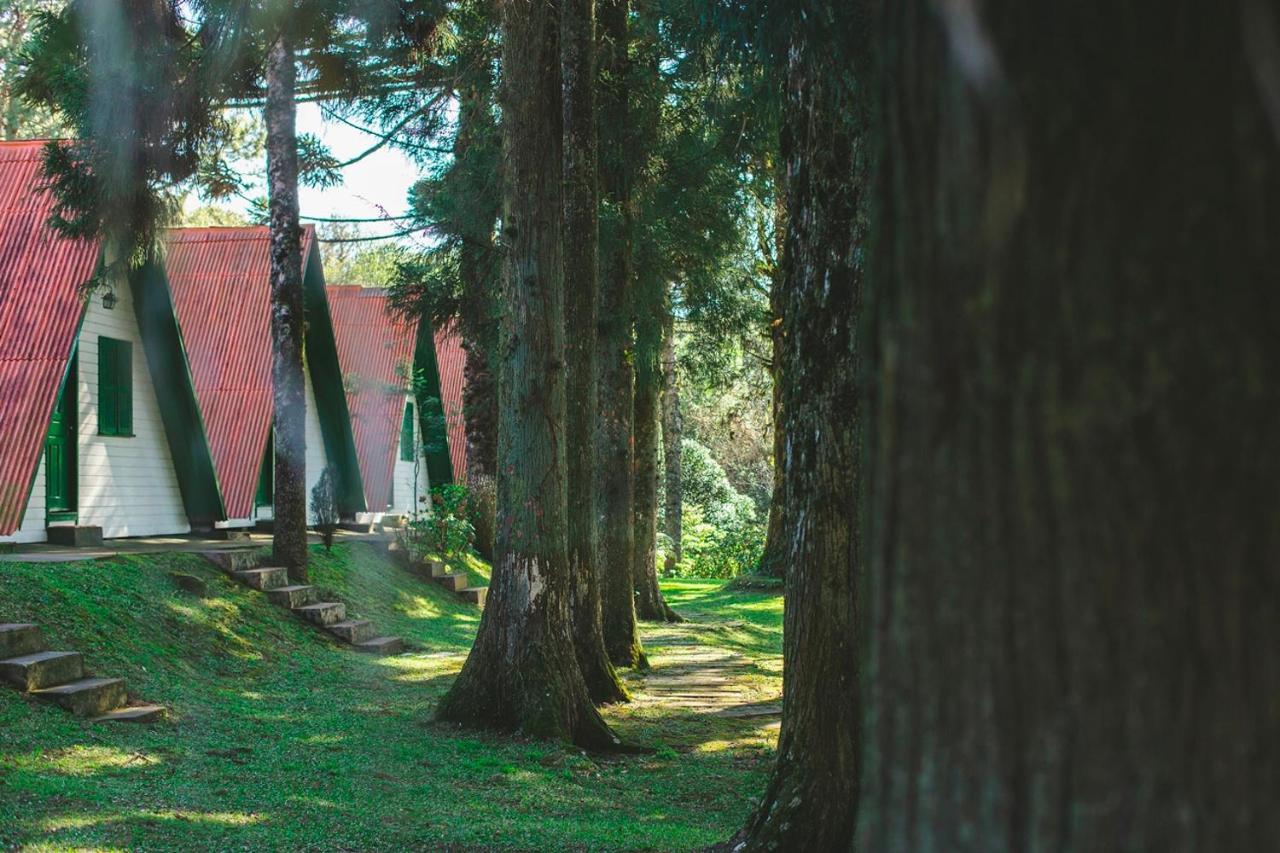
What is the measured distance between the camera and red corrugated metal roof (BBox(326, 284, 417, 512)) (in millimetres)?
28562

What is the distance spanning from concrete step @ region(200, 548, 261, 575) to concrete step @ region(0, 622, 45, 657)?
18.3 feet

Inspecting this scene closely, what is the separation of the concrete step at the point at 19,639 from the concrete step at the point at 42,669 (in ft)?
0.27

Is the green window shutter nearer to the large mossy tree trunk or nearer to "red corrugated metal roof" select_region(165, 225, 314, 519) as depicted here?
"red corrugated metal roof" select_region(165, 225, 314, 519)

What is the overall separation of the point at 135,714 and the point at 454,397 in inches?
1074

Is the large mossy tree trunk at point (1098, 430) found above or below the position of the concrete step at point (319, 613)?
above

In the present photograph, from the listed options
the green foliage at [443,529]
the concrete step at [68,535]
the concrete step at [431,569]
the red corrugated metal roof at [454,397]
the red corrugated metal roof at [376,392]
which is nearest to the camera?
the concrete step at [68,535]

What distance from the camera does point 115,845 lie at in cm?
616

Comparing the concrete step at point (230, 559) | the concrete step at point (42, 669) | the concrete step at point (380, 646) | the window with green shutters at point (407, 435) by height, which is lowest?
the concrete step at point (380, 646)

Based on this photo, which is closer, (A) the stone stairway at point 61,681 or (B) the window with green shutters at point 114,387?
(A) the stone stairway at point 61,681

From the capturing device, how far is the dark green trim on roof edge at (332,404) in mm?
24719

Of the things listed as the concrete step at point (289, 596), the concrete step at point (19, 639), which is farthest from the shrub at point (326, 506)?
the concrete step at point (19, 639)

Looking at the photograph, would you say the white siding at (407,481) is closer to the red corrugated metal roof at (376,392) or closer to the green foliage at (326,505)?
the red corrugated metal roof at (376,392)

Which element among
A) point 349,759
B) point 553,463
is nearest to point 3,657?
point 349,759

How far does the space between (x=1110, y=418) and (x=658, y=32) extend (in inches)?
596
